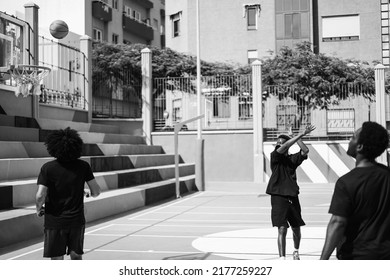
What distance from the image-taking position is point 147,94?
21.0m

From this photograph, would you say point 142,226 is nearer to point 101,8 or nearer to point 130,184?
point 130,184

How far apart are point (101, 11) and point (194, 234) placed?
24695 mm

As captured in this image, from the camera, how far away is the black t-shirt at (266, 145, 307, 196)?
6742 millimetres

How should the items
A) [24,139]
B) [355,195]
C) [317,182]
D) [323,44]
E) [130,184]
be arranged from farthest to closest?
[323,44] < [317,182] < [130,184] < [24,139] < [355,195]

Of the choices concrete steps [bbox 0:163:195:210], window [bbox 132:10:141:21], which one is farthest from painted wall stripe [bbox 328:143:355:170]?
window [bbox 132:10:141:21]

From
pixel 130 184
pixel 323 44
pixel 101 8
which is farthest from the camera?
pixel 101 8

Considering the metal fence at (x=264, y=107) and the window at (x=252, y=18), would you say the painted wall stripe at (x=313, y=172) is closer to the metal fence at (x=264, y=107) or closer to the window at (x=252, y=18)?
the metal fence at (x=264, y=107)

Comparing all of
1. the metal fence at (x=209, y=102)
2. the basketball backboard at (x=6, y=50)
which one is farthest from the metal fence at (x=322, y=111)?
the basketball backboard at (x=6, y=50)

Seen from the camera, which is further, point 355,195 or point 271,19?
point 271,19

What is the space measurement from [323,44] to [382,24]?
39.3 ft

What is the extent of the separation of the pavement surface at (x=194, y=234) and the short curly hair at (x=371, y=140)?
148 inches

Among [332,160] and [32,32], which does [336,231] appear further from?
[332,160]
